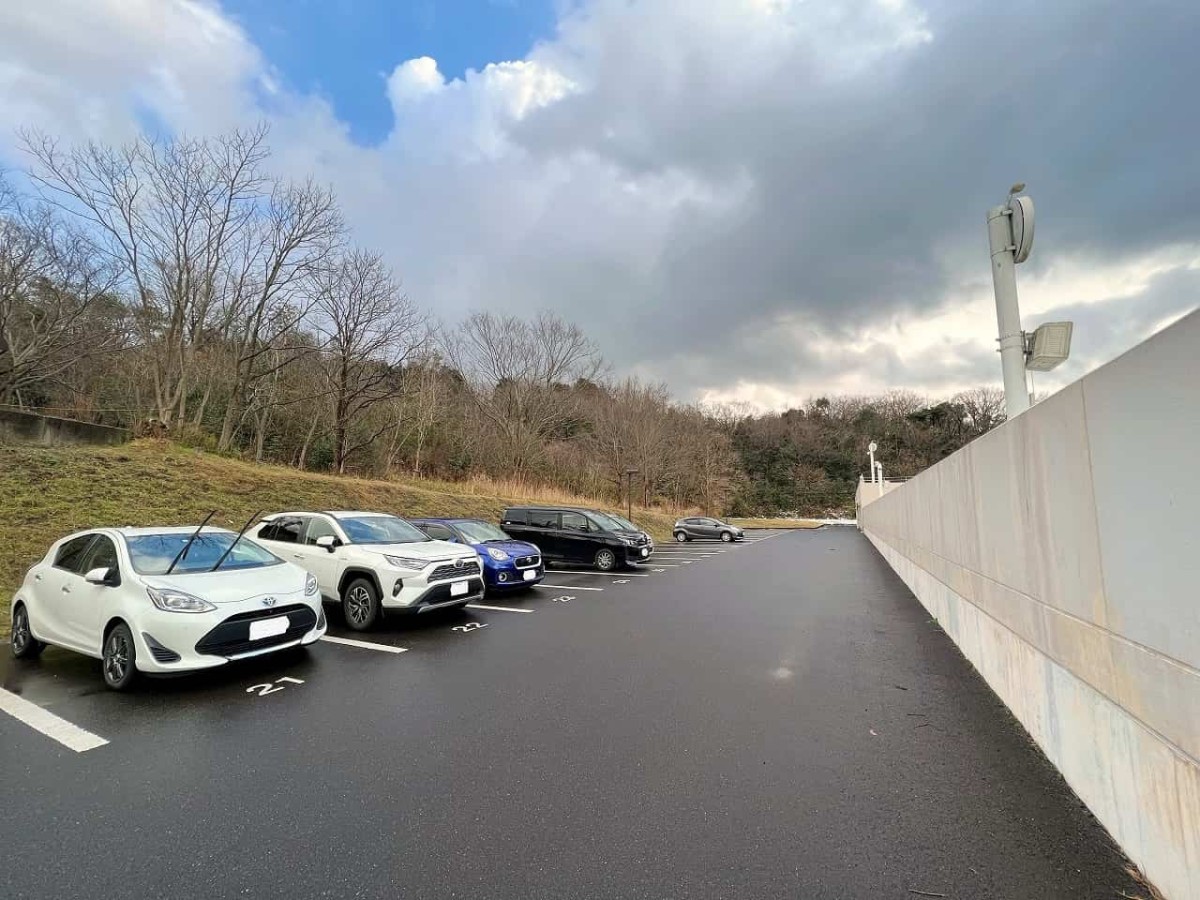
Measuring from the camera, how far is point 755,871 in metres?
2.39

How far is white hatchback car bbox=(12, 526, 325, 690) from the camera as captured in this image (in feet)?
15.3

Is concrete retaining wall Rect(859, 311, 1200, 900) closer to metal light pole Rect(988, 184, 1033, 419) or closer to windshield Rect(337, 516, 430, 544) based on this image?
metal light pole Rect(988, 184, 1033, 419)

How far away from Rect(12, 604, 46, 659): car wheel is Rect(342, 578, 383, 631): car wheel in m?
2.93

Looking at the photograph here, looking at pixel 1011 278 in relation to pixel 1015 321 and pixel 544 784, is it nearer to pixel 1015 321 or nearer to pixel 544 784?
pixel 1015 321

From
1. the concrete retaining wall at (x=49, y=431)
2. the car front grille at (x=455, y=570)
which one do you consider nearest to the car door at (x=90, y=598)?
the car front grille at (x=455, y=570)

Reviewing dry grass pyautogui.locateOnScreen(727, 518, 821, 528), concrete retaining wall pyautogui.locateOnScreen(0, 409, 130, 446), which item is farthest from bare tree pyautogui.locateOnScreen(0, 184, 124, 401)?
dry grass pyautogui.locateOnScreen(727, 518, 821, 528)

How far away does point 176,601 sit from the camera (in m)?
4.77

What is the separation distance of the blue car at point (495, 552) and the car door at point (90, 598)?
448 centimetres

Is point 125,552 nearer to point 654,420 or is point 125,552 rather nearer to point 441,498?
point 441,498

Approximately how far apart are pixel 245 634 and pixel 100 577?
142 cm

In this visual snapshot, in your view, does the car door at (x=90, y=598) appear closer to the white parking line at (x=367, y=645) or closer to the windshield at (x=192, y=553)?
the windshield at (x=192, y=553)

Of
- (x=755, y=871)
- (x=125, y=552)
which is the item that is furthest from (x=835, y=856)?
(x=125, y=552)

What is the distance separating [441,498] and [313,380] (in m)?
8.76

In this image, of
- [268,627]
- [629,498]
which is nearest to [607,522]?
[268,627]
